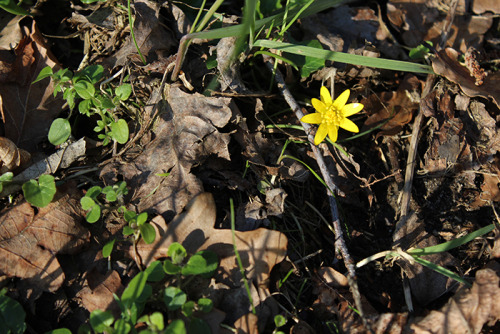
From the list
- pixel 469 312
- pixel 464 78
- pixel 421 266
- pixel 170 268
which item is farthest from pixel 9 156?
pixel 464 78

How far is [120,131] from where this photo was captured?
8.14ft

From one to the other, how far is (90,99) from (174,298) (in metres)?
1.30

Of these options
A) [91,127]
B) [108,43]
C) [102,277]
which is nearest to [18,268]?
[102,277]

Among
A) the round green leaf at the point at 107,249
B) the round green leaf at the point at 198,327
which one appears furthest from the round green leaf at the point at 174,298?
the round green leaf at the point at 107,249

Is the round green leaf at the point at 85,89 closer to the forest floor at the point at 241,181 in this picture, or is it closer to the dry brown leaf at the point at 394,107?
the forest floor at the point at 241,181

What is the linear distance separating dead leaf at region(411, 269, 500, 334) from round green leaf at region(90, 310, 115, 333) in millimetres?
1541

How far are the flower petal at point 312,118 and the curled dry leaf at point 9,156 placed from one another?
1.77 metres

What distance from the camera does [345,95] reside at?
2.63m

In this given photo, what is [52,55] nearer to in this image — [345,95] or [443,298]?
[345,95]

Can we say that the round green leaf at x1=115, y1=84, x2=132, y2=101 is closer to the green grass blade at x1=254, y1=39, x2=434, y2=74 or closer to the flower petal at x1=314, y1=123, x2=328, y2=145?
the green grass blade at x1=254, y1=39, x2=434, y2=74

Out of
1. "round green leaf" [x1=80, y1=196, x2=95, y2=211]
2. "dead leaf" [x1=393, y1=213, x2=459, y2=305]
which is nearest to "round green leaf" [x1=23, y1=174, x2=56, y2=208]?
"round green leaf" [x1=80, y1=196, x2=95, y2=211]

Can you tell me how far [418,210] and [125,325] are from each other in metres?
1.90

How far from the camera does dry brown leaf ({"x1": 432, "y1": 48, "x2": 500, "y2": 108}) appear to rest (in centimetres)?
283

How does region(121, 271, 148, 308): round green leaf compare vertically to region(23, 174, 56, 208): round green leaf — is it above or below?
below
